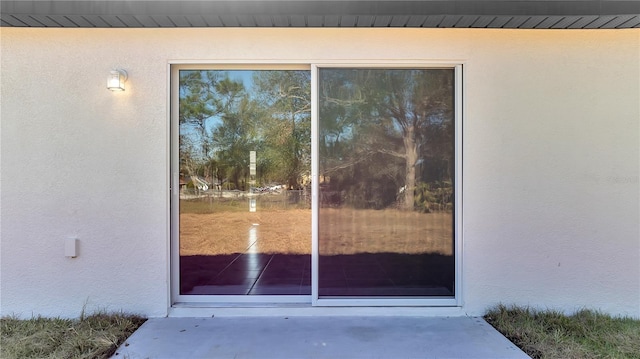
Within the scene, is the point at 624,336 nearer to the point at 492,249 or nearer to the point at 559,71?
the point at 492,249

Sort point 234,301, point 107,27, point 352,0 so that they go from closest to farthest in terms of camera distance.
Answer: point 352,0 < point 107,27 < point 234,301

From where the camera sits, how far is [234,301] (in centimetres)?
393

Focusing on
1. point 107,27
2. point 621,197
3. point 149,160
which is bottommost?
point 621,197

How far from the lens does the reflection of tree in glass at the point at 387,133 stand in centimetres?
386

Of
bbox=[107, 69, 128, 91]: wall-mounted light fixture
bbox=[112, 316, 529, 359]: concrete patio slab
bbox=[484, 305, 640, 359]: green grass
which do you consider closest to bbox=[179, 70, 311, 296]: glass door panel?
bbox=[112, 316, 529, 359]: concrete patio slab

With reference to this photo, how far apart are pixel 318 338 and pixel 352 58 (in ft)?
8.99

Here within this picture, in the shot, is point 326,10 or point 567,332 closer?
point 326,10

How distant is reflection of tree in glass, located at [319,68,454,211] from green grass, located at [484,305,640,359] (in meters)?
1.33

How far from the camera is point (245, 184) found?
4.08 m

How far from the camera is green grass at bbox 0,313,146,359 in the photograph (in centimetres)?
298

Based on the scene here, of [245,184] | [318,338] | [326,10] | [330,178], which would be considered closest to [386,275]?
[318,338]

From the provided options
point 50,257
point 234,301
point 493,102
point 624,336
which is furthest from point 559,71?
point 50,257

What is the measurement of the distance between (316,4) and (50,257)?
3.62m

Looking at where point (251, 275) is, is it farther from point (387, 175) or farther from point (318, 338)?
point (387, 175)
